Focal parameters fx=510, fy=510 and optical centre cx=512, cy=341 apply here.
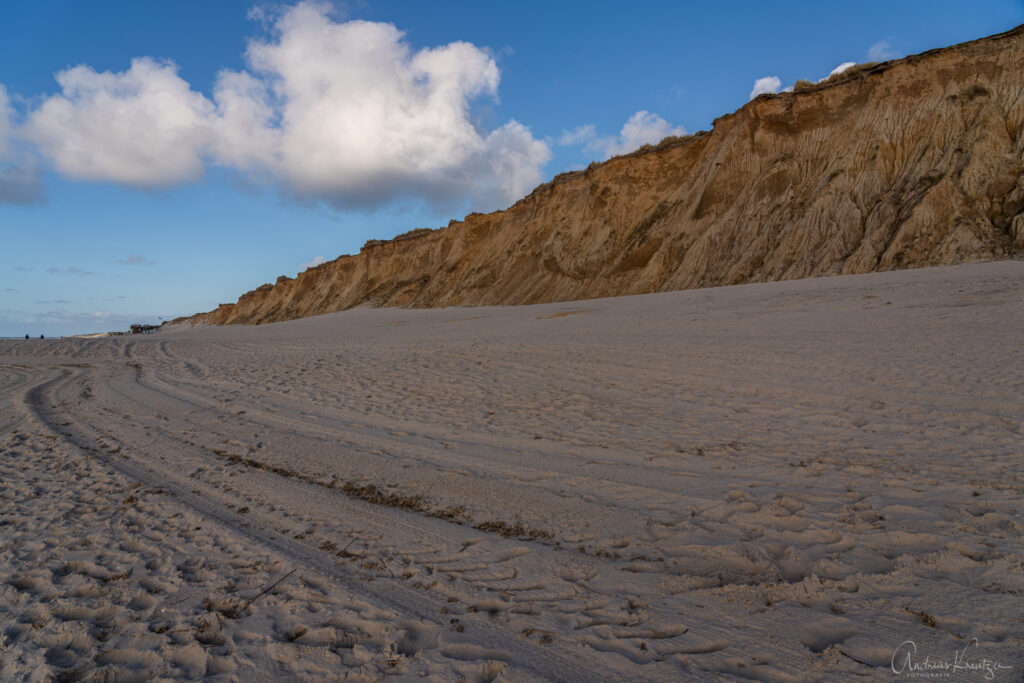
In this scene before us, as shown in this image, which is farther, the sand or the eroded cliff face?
the eroded cliff face

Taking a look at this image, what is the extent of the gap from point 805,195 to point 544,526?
24138 mm

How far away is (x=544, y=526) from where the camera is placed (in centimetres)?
362

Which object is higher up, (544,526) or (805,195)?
(805,195)

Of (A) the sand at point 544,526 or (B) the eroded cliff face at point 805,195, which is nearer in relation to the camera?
(A) the sand at point 544,526

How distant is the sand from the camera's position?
2352 millimetres

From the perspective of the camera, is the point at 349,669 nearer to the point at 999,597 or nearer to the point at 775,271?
the point at 999,597

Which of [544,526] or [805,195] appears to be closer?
[544,526]

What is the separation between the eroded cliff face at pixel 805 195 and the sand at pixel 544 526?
1239 cm

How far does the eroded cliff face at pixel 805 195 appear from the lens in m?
17.9

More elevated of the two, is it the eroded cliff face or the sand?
the eroded cliff face

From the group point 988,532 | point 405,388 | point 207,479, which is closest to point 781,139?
point 405,388

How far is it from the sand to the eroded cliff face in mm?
12385

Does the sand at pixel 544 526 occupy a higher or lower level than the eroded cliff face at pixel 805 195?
lower

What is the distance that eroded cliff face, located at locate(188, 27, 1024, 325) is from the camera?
17.9 m
